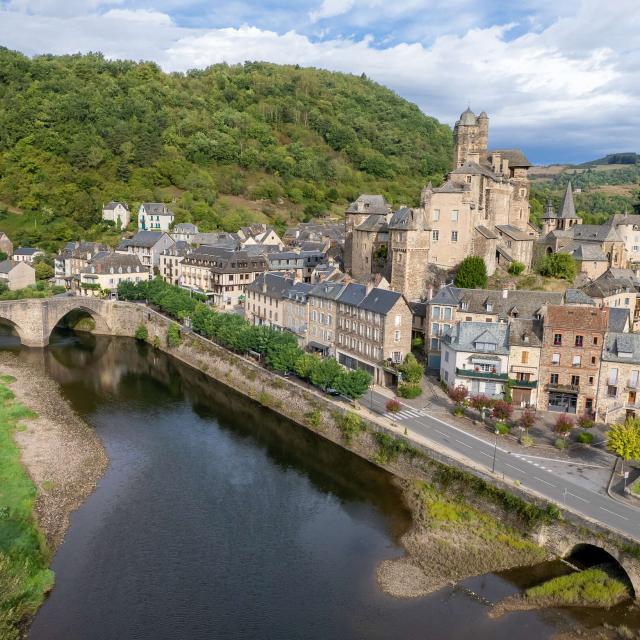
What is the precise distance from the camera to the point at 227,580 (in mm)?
24156

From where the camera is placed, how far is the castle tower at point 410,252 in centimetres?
4822

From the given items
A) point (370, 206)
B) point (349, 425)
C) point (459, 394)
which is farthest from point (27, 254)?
point (459, 394)

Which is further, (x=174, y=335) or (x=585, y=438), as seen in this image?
(x=174, y=335)

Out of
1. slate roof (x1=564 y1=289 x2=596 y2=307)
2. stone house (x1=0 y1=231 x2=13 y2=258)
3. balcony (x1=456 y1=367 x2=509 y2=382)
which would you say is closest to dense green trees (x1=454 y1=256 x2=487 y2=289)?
slate roof (x1=564 y1=289 x2=596 y2=307)

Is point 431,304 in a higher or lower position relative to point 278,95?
lower

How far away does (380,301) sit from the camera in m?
41.8

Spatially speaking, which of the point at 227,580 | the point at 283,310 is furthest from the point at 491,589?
the point at 283,310

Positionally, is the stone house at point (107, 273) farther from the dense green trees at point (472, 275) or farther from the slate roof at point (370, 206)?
the dense green trees at point (472, 275)

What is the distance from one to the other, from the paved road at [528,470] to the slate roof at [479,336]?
184 inches

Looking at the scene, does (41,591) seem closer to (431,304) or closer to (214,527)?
(214,527)

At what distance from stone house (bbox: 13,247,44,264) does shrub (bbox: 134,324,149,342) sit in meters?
26.0

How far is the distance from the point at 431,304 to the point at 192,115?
292 feet

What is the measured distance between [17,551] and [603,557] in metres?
23.4

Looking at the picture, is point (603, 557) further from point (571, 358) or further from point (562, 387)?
point (571, 358)
